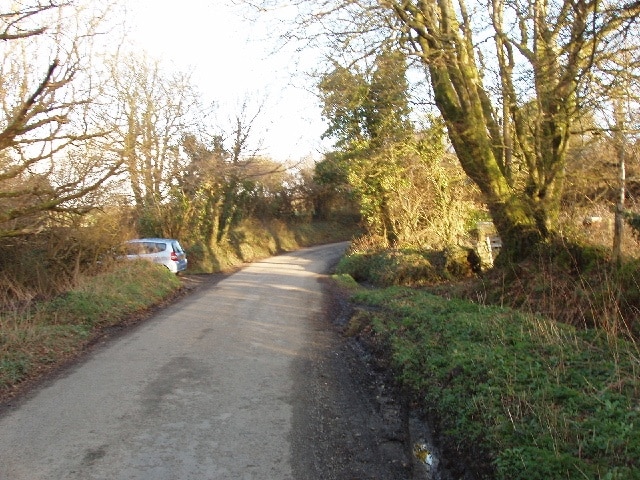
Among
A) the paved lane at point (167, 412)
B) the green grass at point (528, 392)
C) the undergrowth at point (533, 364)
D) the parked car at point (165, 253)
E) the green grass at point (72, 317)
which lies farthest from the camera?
the parked car at point (165, 253)

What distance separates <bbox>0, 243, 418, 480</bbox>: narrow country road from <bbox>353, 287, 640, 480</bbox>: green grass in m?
0.67

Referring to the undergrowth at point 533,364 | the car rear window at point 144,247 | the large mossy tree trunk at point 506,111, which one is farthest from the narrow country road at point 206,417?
the car rear window at point 144,247

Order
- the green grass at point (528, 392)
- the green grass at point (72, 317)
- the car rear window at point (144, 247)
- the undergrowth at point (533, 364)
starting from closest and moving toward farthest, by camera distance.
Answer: the green grass at point (528, 392) → the undergrowth at point (533, 364) → the green grass at point (72, 317) → the car rear window at point (144, 247)

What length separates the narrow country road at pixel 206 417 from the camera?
5.09 meters

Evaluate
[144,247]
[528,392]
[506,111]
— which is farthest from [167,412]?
[144,247]

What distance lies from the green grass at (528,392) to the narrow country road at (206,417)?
0.67 m

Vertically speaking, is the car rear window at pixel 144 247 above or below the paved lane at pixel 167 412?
above

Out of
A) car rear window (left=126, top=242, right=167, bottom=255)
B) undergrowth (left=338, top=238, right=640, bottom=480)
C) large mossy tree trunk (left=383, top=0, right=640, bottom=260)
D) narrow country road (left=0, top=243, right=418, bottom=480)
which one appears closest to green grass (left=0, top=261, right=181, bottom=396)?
narrow country road (left=0, top=243, right=418, bottom=480)

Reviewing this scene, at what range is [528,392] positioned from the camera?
5.68 m

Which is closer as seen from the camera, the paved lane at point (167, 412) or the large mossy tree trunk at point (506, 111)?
the paved lane at point (167, 412)

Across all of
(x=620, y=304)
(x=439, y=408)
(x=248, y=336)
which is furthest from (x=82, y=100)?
(x=620, y=304)

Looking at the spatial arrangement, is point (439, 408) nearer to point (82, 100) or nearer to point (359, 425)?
point (359, 425)

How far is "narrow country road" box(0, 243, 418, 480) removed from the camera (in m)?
5.09

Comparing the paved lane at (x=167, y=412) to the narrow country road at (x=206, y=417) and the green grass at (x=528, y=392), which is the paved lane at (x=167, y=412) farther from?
the green grass at (x=528, y=392)
